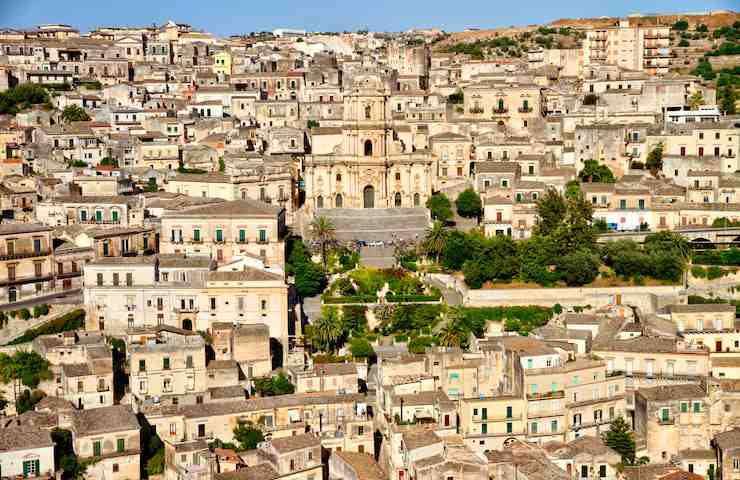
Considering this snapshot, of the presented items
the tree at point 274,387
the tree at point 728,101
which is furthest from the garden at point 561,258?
the tree at point 728,101

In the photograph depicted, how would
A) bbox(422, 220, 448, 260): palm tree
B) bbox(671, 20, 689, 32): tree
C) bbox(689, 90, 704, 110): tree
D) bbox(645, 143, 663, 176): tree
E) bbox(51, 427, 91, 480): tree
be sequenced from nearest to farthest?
bbox(51, 427, 91, 480): tree → bbox(422, 220, 448, 260): palm tree → bbox(645, 143, 663, 176): tree → bbox(689, 90, 704, 110): tree → bbox(671, 20, 689, 32): tree

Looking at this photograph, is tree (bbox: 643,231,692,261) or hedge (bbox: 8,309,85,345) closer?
hedge (bbox: 8,309,85,345)

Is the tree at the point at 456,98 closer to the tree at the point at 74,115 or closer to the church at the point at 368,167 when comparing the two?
the church at the point at 368,167

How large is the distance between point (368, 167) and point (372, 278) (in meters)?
11.2

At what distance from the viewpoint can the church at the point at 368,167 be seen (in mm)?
54625

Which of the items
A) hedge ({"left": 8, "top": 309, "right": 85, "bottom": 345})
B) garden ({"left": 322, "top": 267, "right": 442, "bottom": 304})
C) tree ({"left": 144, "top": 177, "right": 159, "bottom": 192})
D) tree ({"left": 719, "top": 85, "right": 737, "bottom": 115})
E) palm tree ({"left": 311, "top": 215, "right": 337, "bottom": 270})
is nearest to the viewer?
hedge ({"left": 8, "top": 309, "right": 85, "bottom": 345})

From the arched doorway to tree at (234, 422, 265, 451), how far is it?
2181 cm

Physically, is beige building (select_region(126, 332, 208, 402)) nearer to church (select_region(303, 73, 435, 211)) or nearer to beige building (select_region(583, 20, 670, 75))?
church (select_region(303, 73, 435, 211))

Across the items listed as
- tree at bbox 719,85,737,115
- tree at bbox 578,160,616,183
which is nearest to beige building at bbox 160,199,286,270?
tree at bbox 578,160,616,183

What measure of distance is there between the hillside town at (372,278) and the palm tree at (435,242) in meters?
0.11

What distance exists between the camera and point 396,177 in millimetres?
55094

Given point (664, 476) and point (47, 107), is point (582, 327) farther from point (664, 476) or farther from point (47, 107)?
point (47, 107)

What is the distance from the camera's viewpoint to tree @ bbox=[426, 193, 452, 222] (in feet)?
168

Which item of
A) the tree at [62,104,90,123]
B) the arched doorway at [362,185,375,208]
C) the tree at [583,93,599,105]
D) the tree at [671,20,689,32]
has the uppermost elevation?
the tree at [671,20,689,32]
